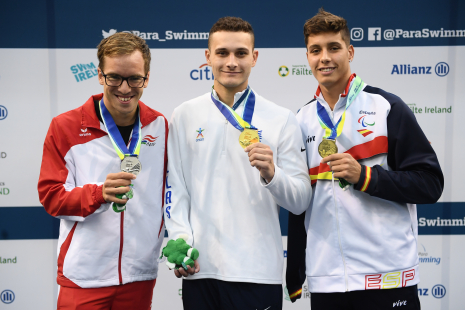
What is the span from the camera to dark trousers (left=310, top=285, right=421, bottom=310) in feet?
6.51

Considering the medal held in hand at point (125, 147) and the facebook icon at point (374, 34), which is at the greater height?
the facebook icon at point (374, 34)

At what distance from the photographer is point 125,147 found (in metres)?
2.03

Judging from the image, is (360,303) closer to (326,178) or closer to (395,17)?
(326,178)

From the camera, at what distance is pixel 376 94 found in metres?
2.14

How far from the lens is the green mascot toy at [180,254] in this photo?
5.89 ft

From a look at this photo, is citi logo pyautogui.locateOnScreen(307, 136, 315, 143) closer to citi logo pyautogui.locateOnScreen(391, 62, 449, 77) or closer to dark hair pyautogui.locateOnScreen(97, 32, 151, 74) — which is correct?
dark hair pyautogui.locateOnScreen(97, 32, 151, 74)

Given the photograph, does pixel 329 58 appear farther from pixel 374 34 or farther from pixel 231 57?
pixel 374 34

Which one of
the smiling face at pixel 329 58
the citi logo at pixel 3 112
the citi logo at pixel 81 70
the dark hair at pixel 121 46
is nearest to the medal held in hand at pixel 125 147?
the dark hair at pixel 121 46

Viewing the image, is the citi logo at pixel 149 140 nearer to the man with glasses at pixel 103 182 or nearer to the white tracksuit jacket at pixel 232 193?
the man with glasses at pixel 103 182

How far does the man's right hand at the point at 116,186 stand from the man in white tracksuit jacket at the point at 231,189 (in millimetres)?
261

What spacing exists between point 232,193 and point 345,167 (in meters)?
0.57

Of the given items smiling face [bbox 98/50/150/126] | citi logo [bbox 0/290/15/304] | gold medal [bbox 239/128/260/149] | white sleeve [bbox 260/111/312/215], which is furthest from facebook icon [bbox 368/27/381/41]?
citi logo [bbox 0/290/15/304]

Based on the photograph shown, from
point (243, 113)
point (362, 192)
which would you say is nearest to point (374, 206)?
point (362, 192)

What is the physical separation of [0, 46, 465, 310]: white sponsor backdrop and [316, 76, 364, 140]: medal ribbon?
1433 mm
